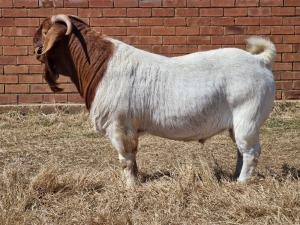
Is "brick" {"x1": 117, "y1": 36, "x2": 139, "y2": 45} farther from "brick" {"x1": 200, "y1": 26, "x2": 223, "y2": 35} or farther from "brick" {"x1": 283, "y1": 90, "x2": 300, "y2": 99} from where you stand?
"brick" {"x1": 283, "y1": 90, "x2": 300, "y2": 99}

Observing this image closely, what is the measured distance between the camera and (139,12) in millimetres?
10078

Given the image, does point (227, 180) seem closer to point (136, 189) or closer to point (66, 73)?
point (136, 189)

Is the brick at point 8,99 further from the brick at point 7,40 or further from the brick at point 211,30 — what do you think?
the brick at point 211,30

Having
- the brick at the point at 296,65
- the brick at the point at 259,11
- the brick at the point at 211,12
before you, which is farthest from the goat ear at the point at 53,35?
the brick at the point at 296,65

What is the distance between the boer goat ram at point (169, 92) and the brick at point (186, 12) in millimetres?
4026

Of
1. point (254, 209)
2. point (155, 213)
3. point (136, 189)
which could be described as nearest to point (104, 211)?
point (155, 213)

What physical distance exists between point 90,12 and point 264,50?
4.47 meters

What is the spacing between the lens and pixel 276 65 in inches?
405

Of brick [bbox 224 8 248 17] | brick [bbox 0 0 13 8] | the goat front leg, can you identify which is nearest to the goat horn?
the goat front leg

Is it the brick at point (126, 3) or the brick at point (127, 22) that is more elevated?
the brick at point (126, 3)

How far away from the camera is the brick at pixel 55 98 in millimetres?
10266

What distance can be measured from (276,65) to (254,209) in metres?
5.50

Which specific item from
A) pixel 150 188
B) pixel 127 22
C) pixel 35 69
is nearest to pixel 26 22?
pixel 35 69

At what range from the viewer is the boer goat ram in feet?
19.4
